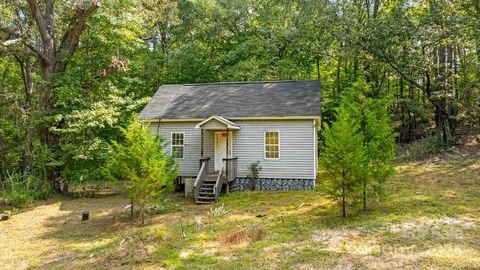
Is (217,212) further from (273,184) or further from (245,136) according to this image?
(245,136)

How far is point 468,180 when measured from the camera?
11922 mm

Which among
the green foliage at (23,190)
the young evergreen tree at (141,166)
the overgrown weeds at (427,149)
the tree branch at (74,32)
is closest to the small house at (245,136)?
the young evergreen tree at (141,166)

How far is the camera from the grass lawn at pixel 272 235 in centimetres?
608

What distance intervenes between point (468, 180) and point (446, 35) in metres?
7.45

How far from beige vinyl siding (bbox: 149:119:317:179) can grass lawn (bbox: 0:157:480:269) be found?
5.89 ft

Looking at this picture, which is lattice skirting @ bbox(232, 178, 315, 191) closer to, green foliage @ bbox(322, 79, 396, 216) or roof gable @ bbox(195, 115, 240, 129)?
roof gable @ bbox(195, 115, 240, 129)

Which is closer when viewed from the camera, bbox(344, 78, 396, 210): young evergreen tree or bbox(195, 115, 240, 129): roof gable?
bbox(344, 78, 396, 210): young evergreen tree

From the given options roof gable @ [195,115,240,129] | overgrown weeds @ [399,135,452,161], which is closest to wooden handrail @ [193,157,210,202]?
roof gable @ [195,115,240,129]

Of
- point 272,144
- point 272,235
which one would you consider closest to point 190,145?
point 272,144

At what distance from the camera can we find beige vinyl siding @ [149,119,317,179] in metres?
13.3

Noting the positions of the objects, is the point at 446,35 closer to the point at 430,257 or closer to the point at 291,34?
the point at 291,34

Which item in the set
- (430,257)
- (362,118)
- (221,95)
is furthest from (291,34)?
(430,257)

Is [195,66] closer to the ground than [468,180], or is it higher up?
higher up

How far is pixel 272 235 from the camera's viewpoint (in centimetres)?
764
